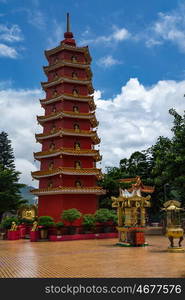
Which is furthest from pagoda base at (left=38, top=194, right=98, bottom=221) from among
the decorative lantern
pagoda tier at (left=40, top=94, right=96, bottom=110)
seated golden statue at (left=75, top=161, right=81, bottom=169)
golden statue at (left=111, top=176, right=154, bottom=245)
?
the decorative lantern

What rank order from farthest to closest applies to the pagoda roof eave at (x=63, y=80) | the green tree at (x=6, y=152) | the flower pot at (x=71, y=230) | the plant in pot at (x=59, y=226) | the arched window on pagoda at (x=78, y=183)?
the green tree at (x=6, y=152) → the pagoda roof eave at (x=63, y=80) → the arched window on pagoda at (x=78, y=183) → the flower pot at (x=71, y=230) → the plant in pot at (x=59, y=226)

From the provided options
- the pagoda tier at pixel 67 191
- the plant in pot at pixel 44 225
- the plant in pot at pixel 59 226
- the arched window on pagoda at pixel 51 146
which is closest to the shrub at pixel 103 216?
the pagoda tier at pixel 67 191

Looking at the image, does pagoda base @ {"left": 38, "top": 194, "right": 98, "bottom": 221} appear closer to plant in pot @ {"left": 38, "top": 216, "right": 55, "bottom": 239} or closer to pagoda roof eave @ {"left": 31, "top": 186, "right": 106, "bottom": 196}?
pagoda roof eave @ {"left": 31, "top": 186, "right": 106, "bottom": 196}

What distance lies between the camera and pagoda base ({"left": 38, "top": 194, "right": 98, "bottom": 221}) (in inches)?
1158

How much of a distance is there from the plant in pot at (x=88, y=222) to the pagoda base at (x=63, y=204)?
1904mm

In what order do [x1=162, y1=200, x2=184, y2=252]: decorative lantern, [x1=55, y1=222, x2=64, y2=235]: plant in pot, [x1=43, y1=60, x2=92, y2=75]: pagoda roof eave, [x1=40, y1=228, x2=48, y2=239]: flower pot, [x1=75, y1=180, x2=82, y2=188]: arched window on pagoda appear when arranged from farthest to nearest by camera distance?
[x1=43, y1=60, x2=92, y2=75]: pagoda roof eave → [x1=75, y1=180, x2=82, y2=188]: arched window on pagoda → [x1=40, y1=228, x2=48, y2=239]: flower pot → [x1=55, y1=222, x2=64, y2=235]: plant in pot → [x1=162, y1=200, x2=184, y2=252]: decorative lantern

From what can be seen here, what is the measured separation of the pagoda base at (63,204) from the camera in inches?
1158

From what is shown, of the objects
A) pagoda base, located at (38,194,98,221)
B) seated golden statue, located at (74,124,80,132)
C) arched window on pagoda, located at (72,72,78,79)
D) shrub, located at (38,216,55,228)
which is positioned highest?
arched window on pagoda, located at (72,72,78,79)

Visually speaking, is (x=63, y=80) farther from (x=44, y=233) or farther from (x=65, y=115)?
(x=44, y=233)

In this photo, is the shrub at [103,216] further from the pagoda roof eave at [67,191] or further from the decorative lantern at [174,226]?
the decorative lantern at [174,226]

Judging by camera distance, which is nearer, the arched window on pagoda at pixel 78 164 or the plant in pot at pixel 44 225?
the plant in pot at pixel 44 225

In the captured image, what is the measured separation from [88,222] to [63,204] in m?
3.27

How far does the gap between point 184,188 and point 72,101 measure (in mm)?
14570

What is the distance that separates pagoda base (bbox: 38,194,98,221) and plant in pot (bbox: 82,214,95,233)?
190cm
